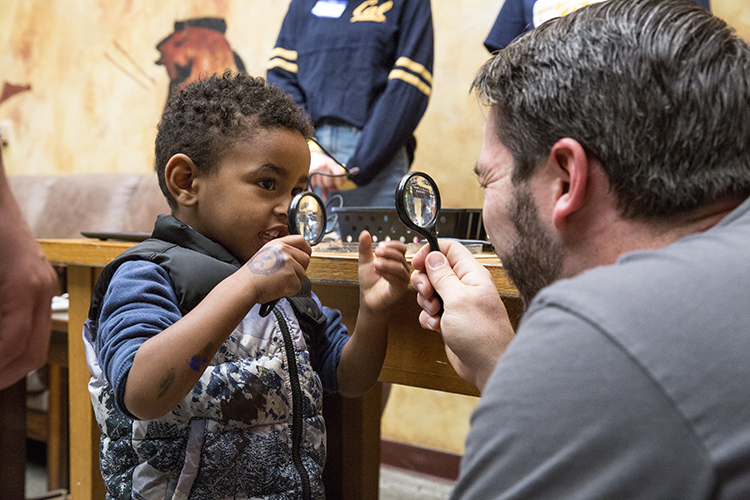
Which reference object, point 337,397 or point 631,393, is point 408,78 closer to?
point 337,397

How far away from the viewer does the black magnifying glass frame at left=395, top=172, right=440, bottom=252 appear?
3.14ft

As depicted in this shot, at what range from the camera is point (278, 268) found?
945mm

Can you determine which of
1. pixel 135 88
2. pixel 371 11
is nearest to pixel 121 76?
pixel 135 88

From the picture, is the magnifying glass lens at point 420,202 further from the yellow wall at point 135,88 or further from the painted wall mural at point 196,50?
the painted wall mural at point 196,50

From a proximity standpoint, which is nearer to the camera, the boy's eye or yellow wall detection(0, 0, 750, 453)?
the boy's eye

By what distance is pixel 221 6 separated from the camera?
11.9 feet

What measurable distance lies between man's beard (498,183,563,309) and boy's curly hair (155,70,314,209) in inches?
21.3

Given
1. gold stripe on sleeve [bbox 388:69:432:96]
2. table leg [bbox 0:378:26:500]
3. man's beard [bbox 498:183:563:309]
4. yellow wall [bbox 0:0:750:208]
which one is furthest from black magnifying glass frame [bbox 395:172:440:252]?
yellow wall [bbox 0:0:750:208]

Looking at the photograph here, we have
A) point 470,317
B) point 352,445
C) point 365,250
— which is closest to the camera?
point 470,317

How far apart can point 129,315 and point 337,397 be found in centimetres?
51

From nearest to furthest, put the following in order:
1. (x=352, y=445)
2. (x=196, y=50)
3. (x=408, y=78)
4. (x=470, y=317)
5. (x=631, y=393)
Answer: (x=631, y=393) < (x=470, y=317) < (x=352, y=445) < (x=408, y=78) < (x=196, y=50)

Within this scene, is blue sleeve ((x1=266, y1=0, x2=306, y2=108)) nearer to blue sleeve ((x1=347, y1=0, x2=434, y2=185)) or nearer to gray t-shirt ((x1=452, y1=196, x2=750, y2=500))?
blue sleeve ((x1=347, y1=0, x2=434, y2=185))

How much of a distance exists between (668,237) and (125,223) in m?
3.16

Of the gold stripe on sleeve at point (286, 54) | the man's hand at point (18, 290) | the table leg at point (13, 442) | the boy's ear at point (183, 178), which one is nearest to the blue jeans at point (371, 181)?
the gold stripe on sleeve at point (286, 54)
